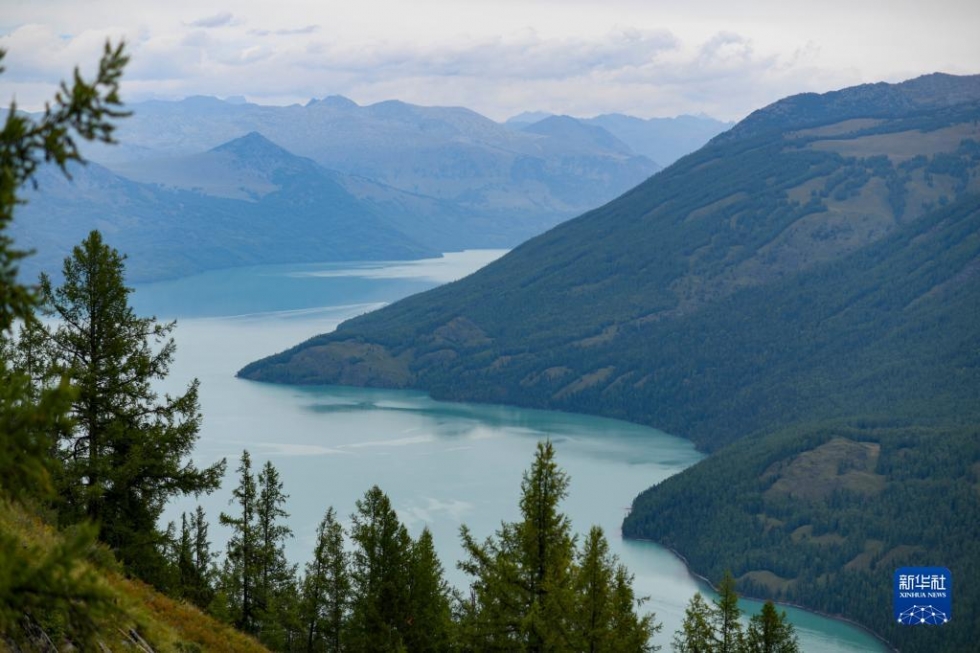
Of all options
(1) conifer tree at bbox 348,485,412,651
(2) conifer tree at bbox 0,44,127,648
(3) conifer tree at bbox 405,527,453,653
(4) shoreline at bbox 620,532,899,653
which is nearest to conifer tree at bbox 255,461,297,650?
(1) conifer tree at bbox 348,485,412,651

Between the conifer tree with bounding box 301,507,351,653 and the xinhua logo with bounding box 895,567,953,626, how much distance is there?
84.1m

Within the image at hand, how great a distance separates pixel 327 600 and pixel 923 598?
9220 cm

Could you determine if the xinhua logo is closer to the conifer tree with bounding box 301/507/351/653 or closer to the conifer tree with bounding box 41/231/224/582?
the conifer tree with bounding box 301/507/351/653

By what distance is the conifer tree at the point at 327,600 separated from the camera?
46.9 meters

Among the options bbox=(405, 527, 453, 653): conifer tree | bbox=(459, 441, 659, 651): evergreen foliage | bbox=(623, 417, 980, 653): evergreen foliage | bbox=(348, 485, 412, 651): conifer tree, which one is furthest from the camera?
bbox=(623, 417, 980, 653): evergreen foliage

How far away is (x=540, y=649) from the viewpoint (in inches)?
1238

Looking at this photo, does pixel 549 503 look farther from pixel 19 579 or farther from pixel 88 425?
pixel 19 579

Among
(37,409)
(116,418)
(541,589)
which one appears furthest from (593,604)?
(37,409)

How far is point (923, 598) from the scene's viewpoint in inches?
4796

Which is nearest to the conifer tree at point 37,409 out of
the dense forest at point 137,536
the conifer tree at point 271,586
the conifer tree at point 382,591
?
the dense forest at point 137,536

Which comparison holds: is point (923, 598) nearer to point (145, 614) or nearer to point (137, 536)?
point (137, 536)

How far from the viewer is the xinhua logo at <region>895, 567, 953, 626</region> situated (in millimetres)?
118250

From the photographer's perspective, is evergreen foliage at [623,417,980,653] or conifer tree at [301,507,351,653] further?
evergreen foliage at [623,417,980,653]

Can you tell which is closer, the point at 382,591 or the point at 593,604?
the point at 593,604
